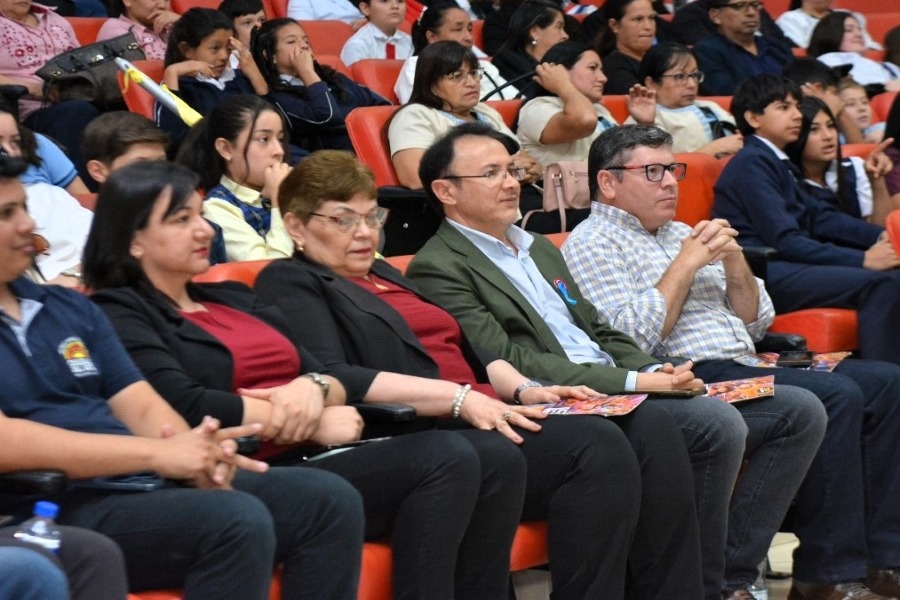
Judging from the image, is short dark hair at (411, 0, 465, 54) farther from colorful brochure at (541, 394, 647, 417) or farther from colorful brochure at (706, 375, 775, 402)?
colorful brochure at (541, 394, 647, 417)

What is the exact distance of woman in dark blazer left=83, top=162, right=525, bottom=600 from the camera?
2.43 metres

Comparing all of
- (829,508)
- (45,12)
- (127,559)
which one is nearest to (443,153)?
(829,508)

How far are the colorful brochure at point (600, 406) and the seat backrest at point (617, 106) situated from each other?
2668mm

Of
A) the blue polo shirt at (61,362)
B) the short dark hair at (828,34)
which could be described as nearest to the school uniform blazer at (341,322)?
the blue polo shirt at (61,362)

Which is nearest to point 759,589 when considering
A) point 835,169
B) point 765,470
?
point 765,470

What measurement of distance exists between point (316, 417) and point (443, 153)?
979 mm

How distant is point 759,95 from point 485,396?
2.07m

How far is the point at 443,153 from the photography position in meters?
3.28

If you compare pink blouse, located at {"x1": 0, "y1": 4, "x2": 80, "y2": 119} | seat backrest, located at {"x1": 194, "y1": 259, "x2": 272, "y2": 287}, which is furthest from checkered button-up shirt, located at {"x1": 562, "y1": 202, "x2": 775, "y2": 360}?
pink blouse, located at {"x1": 0, "y1": 4, "x2": 80, "y2": 119}

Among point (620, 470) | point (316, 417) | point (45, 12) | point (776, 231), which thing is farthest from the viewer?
point (45, 12)

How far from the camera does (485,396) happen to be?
9.04 feet

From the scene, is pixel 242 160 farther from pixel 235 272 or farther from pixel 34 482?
pixel 34 482

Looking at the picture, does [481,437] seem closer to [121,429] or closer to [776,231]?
[121,429]

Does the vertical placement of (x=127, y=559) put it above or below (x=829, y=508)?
above
